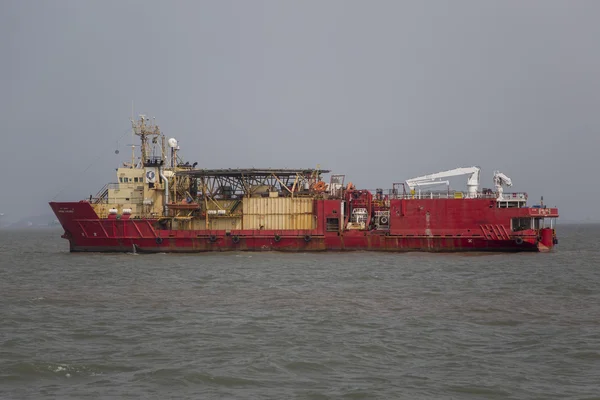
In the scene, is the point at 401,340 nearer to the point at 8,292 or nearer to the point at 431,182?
the point at 8,292

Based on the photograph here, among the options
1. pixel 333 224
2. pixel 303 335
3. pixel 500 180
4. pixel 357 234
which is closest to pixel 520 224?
pixel 500 180

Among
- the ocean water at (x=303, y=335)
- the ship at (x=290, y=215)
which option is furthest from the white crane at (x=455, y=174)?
the ocean water at (x=303, y=335)

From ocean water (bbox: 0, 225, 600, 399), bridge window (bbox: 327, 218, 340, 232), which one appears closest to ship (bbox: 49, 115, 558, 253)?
bridge window (bbox: 327, 218, 340, 232)

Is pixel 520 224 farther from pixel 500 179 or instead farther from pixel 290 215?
pixel 290 215

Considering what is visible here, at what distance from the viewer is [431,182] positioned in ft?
167

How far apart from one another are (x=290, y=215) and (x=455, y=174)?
13.5 metres

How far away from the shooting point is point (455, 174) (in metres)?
50.2

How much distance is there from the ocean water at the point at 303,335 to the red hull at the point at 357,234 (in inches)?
441

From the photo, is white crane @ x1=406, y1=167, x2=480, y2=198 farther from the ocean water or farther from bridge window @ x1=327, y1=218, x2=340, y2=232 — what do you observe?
the ocean water

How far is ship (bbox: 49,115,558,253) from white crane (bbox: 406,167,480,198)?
0.08m

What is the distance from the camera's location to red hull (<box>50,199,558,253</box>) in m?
45.3

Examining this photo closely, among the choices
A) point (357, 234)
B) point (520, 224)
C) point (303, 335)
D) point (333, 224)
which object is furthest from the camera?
point (333, 224)

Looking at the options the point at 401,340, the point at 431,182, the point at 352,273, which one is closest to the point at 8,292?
the point at 352,273

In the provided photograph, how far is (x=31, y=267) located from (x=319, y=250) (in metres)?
19.6
